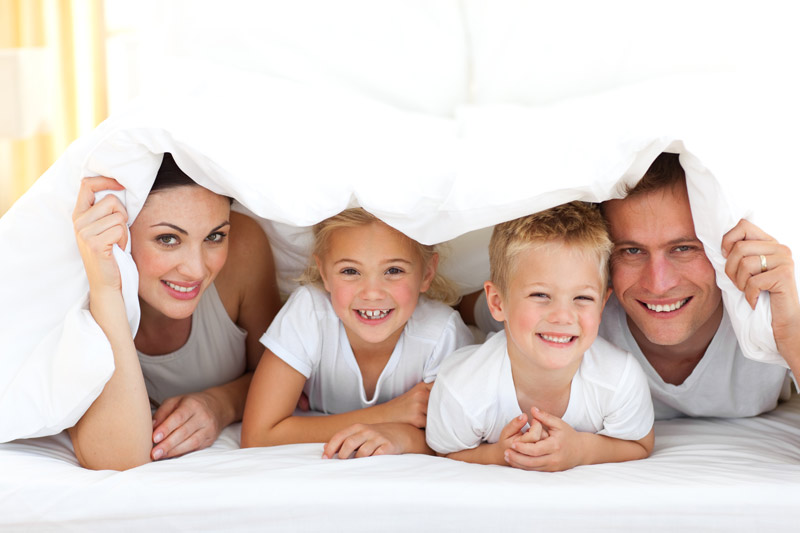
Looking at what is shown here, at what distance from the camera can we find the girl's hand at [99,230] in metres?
1.08

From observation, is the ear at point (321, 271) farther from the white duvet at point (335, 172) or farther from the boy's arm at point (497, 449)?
the boy's arm at point (497, 449)

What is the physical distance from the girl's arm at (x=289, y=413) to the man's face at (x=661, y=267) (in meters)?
0.38

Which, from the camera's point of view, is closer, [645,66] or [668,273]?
[668,273]

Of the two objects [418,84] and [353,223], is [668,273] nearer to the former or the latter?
[353,223]

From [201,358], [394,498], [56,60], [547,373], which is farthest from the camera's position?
[56,60]

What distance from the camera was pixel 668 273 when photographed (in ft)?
3.79

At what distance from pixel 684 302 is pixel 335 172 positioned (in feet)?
1.90

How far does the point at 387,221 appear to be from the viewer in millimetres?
1142

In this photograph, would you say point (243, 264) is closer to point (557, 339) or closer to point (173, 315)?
point (173, 315)

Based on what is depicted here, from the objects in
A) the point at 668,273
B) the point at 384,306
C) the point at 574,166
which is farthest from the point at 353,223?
the point at 668,273

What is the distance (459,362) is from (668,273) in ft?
1.16

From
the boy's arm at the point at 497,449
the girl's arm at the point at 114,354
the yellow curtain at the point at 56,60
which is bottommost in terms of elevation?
the boy's arm at the point at 497,449

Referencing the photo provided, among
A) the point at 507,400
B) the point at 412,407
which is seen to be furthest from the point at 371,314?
the point at 507,400

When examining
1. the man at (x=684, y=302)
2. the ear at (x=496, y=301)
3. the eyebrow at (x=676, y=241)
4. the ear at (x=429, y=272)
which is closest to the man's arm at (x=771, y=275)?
the man at (x=684, y=302)
